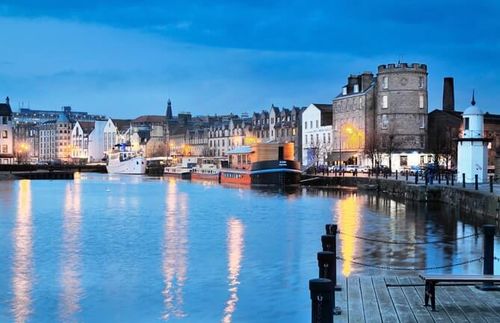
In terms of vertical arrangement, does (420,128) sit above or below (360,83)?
below

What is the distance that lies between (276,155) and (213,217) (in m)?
49.2

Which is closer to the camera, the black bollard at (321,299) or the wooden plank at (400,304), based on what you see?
the black bollard at (321,299)

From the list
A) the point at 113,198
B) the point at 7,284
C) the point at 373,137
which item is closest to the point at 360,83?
the point at 373,137

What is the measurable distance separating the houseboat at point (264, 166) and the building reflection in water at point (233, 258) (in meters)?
45.1

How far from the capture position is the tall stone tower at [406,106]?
91375 mm

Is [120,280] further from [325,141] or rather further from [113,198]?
[325,141]

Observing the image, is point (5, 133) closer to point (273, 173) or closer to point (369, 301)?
point (273, 173)

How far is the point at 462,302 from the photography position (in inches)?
504

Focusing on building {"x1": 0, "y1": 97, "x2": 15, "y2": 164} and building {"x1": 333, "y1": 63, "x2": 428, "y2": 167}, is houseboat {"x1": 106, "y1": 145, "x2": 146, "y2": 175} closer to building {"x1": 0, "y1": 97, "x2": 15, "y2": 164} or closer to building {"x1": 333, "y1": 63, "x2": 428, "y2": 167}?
building {"x1": 0, "y1": 97, "x2": 15, "y2": 164}

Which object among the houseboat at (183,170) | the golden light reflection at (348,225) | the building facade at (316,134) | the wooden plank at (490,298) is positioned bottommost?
the golden light reflection at (348,225)

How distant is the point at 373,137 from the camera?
9169 centimetres

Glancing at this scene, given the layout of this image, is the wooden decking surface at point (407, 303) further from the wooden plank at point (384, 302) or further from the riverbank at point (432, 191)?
the riverbank at point (432, 191)


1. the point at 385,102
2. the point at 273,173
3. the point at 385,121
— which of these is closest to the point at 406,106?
the point at 385,102

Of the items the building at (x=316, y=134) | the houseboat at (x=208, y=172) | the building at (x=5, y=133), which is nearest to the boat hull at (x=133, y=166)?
the houseboat at (x=208, y=172)
